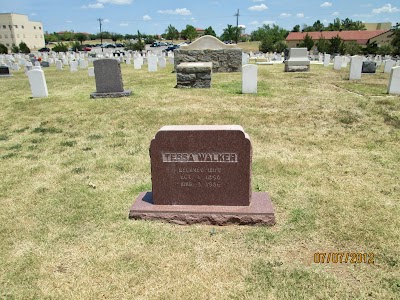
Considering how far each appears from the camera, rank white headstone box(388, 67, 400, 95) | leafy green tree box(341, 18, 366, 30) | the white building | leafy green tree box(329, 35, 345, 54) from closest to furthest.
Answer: white headstone box(388, 67, 400, 95) < leafy green tree box(329, 35, 345, 54) < the white building < leafy green tree box(341, 18, 366, 30)

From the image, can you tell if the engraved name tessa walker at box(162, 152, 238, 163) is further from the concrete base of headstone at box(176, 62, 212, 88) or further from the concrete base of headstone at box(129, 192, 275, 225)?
the concrete base of headstone at box(176, 62, 212, 88)

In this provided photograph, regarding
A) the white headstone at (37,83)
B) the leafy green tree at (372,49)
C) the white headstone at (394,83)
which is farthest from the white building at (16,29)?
the white headstone at (394,83)

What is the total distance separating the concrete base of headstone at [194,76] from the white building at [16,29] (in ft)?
305

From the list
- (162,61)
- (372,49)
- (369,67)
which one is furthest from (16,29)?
(369,67)

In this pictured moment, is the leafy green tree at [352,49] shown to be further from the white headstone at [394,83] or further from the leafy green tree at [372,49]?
the white headstone at [394,83]

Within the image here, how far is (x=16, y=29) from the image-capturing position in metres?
91.1

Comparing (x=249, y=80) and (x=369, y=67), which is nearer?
(x=249, y=80)

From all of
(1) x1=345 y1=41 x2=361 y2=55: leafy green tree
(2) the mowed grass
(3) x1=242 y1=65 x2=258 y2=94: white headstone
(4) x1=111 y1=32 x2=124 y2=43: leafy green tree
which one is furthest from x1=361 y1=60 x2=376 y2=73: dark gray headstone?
(4) x1=111 y1=32 x2=124 y2=43: leafy green tree

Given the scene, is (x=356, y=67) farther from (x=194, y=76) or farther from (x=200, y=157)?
(x=200, y=157)

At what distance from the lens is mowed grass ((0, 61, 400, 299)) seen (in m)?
3.08

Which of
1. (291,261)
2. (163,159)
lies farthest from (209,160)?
(291,261)
